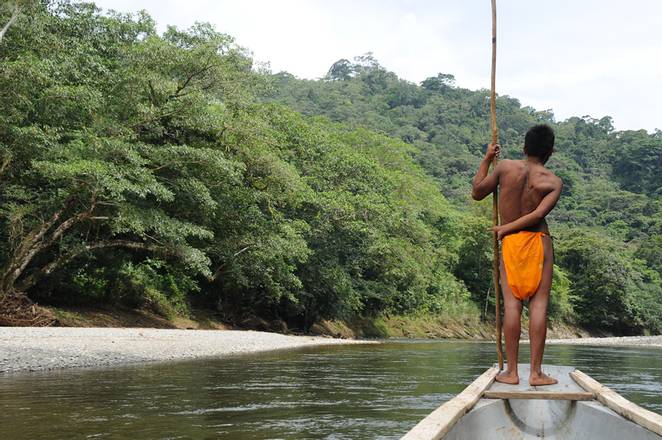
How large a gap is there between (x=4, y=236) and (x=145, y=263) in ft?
21.4

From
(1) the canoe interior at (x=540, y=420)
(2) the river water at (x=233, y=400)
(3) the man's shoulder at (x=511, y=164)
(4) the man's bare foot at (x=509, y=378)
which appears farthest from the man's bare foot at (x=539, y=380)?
(2) the river water at (x=233, y=400)

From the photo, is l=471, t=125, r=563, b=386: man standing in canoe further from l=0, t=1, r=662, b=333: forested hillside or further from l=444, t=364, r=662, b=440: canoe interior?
l=0, t=1, r=662, b=333: forested hillside

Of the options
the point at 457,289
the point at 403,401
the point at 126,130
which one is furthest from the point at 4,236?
the point at 457,289

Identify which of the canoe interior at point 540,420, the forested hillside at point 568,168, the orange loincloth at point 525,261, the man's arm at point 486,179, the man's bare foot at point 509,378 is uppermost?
the forested hillside at point 568,168

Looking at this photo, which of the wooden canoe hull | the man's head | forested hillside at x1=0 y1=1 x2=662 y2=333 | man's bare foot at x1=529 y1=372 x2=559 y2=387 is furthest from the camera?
forested hillside at x1=0 y1=1 x2=662 y2=333

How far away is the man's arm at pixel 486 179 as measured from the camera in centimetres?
511

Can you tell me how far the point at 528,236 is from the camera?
4.80m

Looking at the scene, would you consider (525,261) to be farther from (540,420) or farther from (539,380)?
(540,420)

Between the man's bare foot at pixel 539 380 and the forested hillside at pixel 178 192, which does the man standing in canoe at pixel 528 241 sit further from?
the forested hillside at pixel 178 192

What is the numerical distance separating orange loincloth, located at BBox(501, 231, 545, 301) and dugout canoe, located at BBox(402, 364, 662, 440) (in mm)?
770

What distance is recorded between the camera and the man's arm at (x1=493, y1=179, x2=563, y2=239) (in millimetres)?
4785

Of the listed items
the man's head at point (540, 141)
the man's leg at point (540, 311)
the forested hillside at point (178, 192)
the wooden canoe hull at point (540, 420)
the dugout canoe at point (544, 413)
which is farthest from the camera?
the forested hillside at point (178, 192)

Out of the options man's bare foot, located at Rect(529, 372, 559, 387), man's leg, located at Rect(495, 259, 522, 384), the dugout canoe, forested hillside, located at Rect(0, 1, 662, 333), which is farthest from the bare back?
forested hillside, located at Rect(0, 1, 662, 333)

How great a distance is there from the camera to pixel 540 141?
5.03 meters
